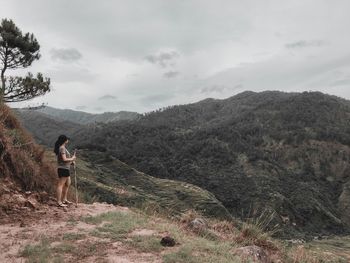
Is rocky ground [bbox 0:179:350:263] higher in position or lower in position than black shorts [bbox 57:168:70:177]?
lower

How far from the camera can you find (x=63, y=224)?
12180mm

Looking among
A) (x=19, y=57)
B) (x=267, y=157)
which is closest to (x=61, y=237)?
(x=19, y=57)

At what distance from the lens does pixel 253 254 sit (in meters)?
11.9

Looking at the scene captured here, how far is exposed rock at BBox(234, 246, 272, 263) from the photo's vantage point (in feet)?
37.2

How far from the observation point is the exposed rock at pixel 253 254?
446 inches

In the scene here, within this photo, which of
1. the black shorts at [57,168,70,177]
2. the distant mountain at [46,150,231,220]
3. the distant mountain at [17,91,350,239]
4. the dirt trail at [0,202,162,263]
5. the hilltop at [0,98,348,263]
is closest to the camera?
the dirt trail at [0,202,162,263]

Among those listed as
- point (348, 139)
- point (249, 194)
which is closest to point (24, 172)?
point (249, 194)

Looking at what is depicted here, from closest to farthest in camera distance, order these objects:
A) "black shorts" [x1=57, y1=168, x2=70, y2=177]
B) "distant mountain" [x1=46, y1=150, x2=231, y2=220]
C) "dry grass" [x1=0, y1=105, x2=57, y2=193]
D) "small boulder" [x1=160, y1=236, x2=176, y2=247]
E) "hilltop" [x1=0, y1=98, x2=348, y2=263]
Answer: "hilltop" [x1=0, y1=98, x2=348, y2=263], "small boulder" [x1=160, y1=236, x2=176, y2=247], "black shorts" [x1=57, y1=168, x2=70, y2=177], "dry grass" [x1=0, y1=105, x2=57, y2=193], "distant mountain" [x1=46, y1=150, x2=231, y2=220]

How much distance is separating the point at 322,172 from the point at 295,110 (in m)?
34.5

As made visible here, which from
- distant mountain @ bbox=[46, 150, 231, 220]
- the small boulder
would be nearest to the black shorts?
the small boulder

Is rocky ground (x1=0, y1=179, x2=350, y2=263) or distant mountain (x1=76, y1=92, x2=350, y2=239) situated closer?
rocky ground (x1=0, y1=179, x2=350, y2=263)

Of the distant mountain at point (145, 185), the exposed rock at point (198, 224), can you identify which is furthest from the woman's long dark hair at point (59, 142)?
the distant mountain at point (145, 185)

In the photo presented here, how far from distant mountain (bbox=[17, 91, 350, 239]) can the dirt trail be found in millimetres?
69221

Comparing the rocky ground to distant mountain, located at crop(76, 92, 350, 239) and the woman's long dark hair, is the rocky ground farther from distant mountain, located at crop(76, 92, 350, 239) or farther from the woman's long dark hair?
distant mountain, located at crop(76, 92, 350, 239)
